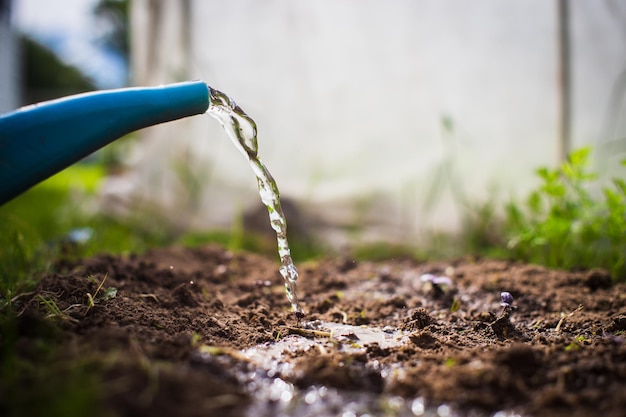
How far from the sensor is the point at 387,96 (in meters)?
3.32

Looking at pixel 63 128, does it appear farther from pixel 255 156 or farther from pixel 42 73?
pixel 42 73

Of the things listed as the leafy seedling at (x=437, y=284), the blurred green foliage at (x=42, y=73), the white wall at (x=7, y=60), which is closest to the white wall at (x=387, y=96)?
the leafy seedling at (x=437, y=284)

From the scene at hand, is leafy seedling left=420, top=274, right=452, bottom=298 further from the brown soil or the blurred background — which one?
the blurred background

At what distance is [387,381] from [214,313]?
653 mm

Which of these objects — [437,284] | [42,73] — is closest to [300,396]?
[437,284]

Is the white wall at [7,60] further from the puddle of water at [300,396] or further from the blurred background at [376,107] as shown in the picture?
the puddle of water at [300,396]

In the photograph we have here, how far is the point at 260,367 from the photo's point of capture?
121cm

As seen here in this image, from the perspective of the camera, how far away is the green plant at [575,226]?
6.49ft

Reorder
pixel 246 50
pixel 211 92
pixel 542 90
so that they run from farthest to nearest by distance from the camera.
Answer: pixel 246 50 → pixel 542 90 → pixel 211 92

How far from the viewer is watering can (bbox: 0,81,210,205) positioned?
4.01ft

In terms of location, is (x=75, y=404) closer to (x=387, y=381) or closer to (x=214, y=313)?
(x=387, y=381)

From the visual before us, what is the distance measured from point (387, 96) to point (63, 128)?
2367mm

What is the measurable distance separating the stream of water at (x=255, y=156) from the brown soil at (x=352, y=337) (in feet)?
0.37

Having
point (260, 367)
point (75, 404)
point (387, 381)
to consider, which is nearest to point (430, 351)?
point (387, 381)
